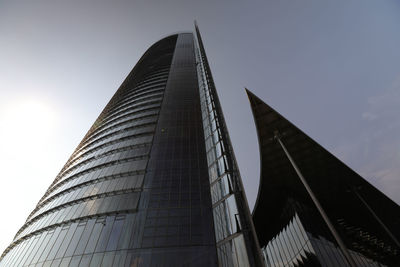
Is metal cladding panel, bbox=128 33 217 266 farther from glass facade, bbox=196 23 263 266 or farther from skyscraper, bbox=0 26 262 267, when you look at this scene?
glass facade, bbox=196 23 263 266

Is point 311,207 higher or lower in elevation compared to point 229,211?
higher

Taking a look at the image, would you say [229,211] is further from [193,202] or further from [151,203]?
[151,203]

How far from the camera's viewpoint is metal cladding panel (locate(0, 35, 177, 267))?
1650 cm

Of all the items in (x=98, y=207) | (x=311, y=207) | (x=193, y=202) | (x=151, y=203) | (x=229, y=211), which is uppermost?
(x=311, y=207)

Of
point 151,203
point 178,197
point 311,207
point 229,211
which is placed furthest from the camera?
point 311,207

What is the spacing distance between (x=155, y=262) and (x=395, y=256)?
38.3 metres

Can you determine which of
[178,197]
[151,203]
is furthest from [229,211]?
[151,203]

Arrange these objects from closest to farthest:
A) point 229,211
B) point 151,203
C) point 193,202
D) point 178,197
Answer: point 229,211, point 193,202, point 151,203, point 178,197

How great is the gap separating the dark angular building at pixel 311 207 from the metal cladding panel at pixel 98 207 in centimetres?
1554

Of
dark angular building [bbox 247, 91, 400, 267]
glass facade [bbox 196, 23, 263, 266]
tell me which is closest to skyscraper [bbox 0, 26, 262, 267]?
glass facade [bbox 196, 23, 263, 266]

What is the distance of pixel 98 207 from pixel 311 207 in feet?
90.5

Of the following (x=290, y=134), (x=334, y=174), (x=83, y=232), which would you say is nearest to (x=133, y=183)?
(x=83, y=232)

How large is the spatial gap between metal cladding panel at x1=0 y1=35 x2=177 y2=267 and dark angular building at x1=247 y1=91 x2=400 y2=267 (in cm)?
1554

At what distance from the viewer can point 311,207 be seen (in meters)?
29.6
